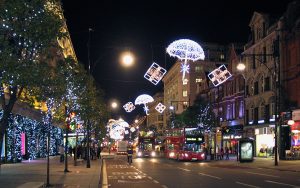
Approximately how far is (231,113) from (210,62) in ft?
149

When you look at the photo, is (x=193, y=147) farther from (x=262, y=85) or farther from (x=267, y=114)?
(x=262, y=85)

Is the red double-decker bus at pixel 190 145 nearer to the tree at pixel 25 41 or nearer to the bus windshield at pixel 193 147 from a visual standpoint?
the bus windshield at pixel 193 147

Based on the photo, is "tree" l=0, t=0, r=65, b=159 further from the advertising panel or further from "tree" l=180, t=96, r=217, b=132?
"tree" l=180, t=96, r=217, b=132

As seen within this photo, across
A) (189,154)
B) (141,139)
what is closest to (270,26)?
(189,154)

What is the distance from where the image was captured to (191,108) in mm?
87062

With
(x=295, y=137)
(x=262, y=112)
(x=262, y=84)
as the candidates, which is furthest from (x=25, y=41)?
(x=262, y=84)

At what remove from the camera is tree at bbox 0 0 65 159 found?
13617mm

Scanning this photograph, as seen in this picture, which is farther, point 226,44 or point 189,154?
point 226,44

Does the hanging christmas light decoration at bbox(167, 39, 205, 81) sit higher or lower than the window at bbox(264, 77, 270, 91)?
higher

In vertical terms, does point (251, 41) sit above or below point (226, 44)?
below

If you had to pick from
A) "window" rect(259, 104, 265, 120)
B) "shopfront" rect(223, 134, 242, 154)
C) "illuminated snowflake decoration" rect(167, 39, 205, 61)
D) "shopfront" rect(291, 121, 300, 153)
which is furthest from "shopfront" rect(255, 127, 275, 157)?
"illuminated snowflake decoration" rect(167, 39, 205, 61)

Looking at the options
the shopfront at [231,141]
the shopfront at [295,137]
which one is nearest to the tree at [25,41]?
the shopfront at [295,137]

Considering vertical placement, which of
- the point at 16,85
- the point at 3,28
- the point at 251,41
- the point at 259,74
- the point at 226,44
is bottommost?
the point at 16,85

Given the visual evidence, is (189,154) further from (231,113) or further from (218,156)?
(231,113)
